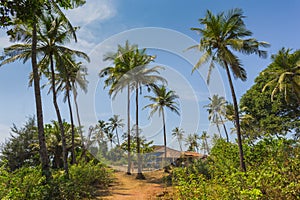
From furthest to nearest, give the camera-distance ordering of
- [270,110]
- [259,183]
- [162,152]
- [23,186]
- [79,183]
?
[162,152] < [270,110] < [79,183] < [23,186] < [259,183]

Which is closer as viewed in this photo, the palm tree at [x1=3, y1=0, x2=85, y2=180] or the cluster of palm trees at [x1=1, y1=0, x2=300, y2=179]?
the palm tree at [x1=3, y1=0, x2=85, y2=180]

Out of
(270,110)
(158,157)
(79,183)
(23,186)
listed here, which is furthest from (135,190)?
(270,110)

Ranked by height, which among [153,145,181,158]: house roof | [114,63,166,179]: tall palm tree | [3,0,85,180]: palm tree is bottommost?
[153,145,181,158]: house roof

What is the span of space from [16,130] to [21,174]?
692 inches

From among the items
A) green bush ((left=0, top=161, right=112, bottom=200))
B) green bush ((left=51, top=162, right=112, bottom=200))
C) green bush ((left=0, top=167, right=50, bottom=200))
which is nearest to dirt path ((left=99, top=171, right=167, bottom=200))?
green bush ((left=51, top=162, right=112, bottom=200))

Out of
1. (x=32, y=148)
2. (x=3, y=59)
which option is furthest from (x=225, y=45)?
(x=32, y=148)

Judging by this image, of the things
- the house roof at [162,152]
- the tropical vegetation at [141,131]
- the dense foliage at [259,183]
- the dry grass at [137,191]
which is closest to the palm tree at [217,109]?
the tropical vegetation at [141,131]

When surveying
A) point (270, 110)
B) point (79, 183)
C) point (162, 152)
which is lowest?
point (79, 183)

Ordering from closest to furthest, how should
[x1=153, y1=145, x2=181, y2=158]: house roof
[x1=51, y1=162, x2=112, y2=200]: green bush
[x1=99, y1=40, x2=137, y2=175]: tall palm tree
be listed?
[x1=51, y1=162, x2=112, y2=200]: green bush
[x1=99, y1=40, x2=137, y2=175]: tall palm tree
[x1=153, y1=145, x2=181, y2=158]: house roof

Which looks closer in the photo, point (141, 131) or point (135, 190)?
point (135, 190)

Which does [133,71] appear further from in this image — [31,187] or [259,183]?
[259,183]

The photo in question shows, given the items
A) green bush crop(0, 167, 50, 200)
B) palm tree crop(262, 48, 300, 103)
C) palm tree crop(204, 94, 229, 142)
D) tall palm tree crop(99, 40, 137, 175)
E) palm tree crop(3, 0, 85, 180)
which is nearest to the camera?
palm tree crop(3, 0, 85, 180)

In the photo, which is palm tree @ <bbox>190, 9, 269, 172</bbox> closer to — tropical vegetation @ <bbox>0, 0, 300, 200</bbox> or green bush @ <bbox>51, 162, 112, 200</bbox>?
tropical vegetation @ <bbox>0, 0, 300, 200</bbox>

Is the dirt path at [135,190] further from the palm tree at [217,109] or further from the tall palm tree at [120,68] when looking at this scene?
the palm tree at [217,109]
